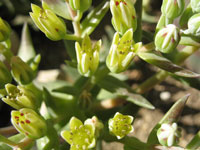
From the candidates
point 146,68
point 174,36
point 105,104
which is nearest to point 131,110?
point 105,104

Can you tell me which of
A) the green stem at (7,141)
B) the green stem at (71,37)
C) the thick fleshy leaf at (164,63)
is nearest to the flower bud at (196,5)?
the thick fleshy leaf at (164,63)

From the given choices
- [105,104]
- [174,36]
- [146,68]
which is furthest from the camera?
[146,68]

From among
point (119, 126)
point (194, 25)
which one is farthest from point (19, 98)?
point (194, 25)

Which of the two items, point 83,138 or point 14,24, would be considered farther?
point 14,24

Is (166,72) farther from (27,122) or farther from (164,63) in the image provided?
(27,122)

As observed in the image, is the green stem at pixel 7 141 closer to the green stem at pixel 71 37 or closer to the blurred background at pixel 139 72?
the green stem at pixel 71 37

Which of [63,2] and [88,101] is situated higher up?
[63,2]

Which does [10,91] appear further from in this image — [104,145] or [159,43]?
[104,145]
